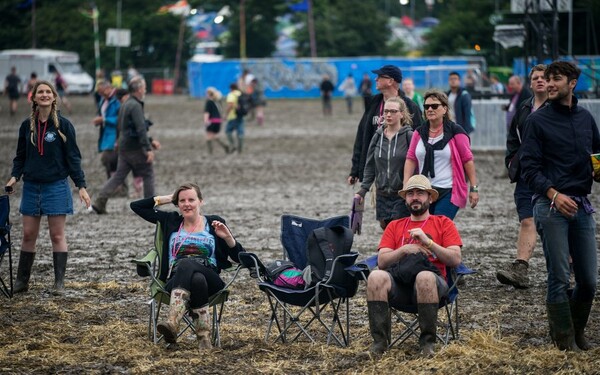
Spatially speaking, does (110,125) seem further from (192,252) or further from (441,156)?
(192,252)

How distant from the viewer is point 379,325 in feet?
22.3

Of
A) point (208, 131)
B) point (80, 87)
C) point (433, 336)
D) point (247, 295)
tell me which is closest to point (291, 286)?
point (433, 336)

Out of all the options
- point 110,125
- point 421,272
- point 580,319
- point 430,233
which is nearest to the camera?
point 421,272

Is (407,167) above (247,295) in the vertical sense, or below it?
above

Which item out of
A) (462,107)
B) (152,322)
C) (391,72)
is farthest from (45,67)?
(152,322)

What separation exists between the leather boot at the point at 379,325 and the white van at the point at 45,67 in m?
56.7

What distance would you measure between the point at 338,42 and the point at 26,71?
895 inches

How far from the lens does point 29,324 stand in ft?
25.6

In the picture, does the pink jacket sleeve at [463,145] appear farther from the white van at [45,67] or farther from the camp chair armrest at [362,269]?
the white van at [45,67]

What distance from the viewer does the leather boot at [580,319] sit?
693cm

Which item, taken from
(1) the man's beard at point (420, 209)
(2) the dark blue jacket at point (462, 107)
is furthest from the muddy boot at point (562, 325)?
(2) the dark blue jacket at point (462, 107)

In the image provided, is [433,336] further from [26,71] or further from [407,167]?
[26,71]

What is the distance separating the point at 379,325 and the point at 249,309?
188 cm

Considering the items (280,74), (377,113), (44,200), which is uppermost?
(280,74)
